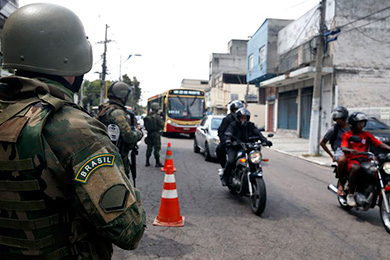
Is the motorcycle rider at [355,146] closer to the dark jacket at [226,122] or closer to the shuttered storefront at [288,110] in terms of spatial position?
the dark jacket at [226,122]

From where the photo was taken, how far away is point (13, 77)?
1.29m

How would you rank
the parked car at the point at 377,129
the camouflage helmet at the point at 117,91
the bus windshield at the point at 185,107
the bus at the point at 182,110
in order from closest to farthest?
the camouflage helmet at the point at 117,91 → the parked car at the point at 377,129 → the bus at the point at 182,110 → the bus windshield at the point at 185,107

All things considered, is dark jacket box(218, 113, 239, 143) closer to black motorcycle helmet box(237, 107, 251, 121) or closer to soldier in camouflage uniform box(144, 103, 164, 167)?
black motorcycle helmet box(237, 107, 251, 121)

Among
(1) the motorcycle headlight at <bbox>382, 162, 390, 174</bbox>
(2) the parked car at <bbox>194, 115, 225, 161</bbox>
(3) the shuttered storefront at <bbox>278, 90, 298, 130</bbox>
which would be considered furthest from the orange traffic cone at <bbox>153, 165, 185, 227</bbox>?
(3) the shuttered storefront at <bbox>278, 90, 298, 130</bbox>

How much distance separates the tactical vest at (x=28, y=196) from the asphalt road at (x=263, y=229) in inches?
93.1

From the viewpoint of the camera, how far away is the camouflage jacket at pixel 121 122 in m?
4.26


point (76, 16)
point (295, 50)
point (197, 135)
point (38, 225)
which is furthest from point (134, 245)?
point (295, 50)

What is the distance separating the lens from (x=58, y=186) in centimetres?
123

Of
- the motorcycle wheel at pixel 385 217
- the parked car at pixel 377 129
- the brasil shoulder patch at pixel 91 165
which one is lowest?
the motorcycle wheel at pixel 385 217

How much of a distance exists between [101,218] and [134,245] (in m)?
0.19

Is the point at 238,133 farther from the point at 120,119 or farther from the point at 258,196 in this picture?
the point at 120,119

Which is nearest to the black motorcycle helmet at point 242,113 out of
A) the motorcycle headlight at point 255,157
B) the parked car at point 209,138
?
the motorcycle headlight at point 255,157

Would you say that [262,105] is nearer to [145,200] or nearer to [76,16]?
[145,200]

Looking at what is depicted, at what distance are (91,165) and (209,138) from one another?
957cm
